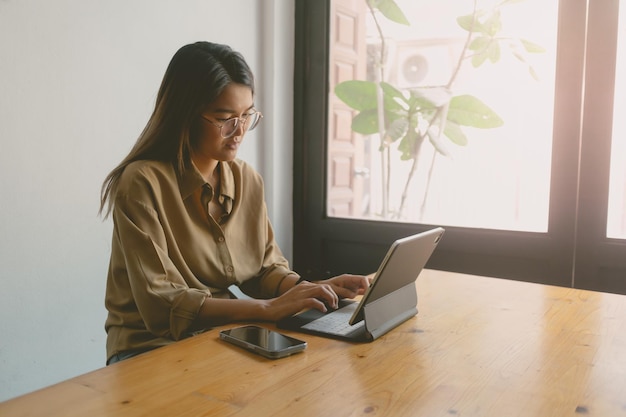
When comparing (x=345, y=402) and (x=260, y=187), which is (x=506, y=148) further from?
(x=345, y=402)

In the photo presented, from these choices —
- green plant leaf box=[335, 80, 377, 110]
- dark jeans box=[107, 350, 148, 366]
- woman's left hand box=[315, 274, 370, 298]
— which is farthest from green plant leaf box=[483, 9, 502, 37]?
dark jeans box=[107, 350, 148, 366]

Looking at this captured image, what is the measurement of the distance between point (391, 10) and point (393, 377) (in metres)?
2.07

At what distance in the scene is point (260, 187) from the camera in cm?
175

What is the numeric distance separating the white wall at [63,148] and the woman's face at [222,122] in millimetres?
625

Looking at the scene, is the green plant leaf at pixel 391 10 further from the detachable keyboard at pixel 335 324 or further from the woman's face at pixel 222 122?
the detachable keyboard at pixel 335 324

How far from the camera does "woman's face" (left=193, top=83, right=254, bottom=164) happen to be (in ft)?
5.00

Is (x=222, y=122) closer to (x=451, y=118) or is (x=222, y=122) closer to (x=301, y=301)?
(x=301, y=301)

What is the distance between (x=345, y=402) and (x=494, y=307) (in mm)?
711

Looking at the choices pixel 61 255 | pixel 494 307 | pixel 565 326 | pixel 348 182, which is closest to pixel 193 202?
pixel 61 255

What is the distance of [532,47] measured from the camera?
231 cm

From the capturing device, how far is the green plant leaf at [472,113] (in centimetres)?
243

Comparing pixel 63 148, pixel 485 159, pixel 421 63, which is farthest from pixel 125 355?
pixel 421 63

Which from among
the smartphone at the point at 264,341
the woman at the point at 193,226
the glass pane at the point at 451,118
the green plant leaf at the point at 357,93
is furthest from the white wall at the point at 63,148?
the smartphone at the point at 264,341

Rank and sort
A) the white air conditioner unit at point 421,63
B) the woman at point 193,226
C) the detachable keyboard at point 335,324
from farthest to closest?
the white air conditioner unit at point 421,63 < the woman at point 193,226 < the detachable keyboard at point 335,324
